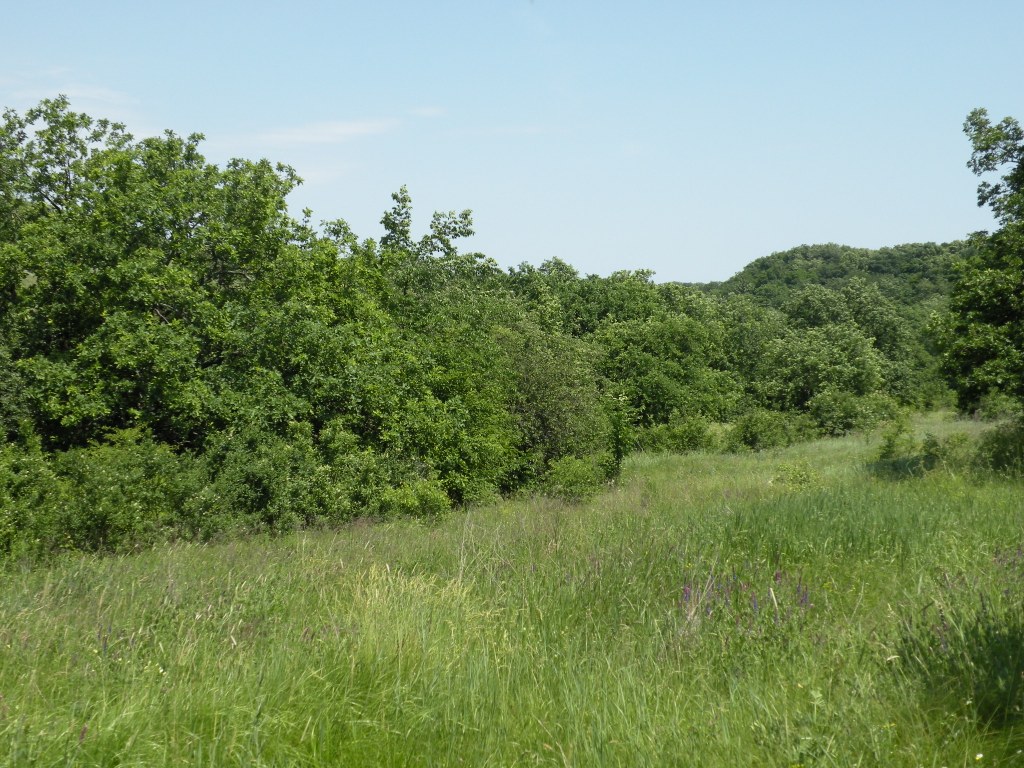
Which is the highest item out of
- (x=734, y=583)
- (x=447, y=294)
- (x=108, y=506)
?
(x=447, y=294)

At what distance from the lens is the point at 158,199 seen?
1894 cm

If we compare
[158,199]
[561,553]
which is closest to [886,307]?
[158,199]

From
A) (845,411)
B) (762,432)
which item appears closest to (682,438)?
(762,432)

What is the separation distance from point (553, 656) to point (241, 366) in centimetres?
1658

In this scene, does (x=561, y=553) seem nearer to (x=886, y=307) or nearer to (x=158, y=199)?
(x=158, y=199)

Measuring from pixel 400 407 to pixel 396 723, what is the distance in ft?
59.6

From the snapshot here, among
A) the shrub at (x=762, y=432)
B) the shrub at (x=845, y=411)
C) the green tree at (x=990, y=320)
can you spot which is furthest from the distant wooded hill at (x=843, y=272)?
the green tree at (x=990, y=320)

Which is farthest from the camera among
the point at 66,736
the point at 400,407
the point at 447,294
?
the point at 447,294

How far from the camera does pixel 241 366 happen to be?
1923cm

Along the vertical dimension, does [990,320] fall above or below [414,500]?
above

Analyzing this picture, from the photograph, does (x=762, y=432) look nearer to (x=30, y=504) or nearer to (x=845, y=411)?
(x=845, y=411)

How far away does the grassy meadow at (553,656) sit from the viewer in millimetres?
3109

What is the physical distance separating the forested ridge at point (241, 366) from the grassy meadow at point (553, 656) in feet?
26.1

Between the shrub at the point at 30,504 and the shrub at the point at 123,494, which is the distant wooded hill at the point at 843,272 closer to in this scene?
the shrub at the point at 123,494
